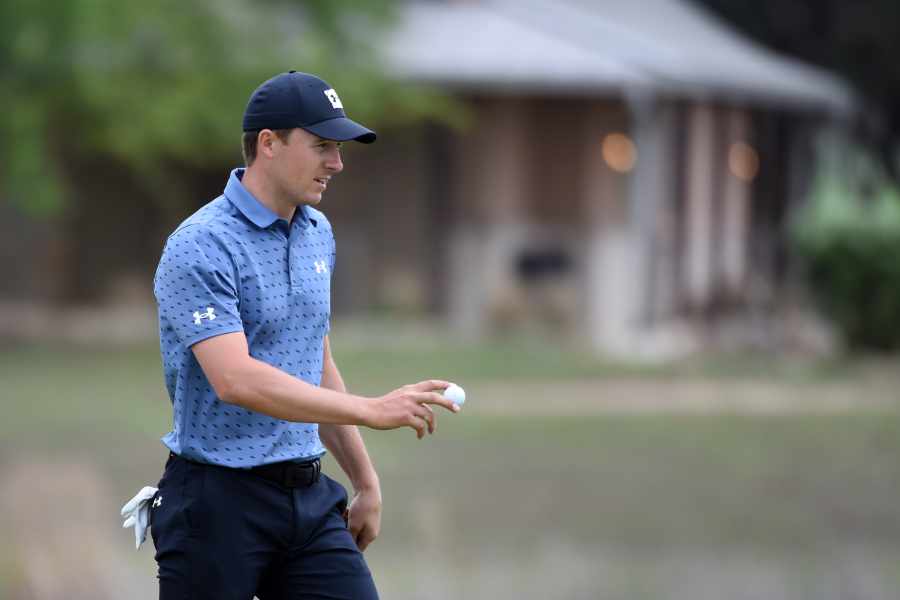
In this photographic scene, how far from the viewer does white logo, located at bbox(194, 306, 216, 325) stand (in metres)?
3.77

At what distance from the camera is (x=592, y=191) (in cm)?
2048

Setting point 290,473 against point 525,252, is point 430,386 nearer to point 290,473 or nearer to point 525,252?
point 290,473

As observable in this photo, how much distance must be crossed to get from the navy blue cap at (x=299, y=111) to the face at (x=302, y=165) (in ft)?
0.11

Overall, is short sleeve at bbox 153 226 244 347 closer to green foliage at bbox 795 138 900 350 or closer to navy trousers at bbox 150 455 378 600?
navy trousers at bbox 150 455 378 600

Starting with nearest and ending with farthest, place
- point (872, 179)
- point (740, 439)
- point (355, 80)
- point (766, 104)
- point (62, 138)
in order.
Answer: point (740, 439) → point (355, 80) → point (62, 138) → point (766, 104) → point (872, 179)

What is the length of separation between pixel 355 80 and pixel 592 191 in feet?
13.1

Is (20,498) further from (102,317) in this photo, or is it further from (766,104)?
(766,104)

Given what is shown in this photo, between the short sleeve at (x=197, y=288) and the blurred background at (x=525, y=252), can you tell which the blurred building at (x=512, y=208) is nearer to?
the blurred background at (x=525, y=252)

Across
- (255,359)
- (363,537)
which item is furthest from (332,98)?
(363,537)

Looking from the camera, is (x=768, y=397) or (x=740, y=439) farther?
(x=768, y=397)

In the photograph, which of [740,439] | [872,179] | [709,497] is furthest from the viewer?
[872,179]

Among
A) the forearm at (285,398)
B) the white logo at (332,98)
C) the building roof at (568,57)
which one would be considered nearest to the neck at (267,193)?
the white logo at (332,98)

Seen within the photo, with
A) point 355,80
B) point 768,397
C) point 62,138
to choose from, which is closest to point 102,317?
point 62,138

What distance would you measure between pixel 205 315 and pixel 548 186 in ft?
55.8
